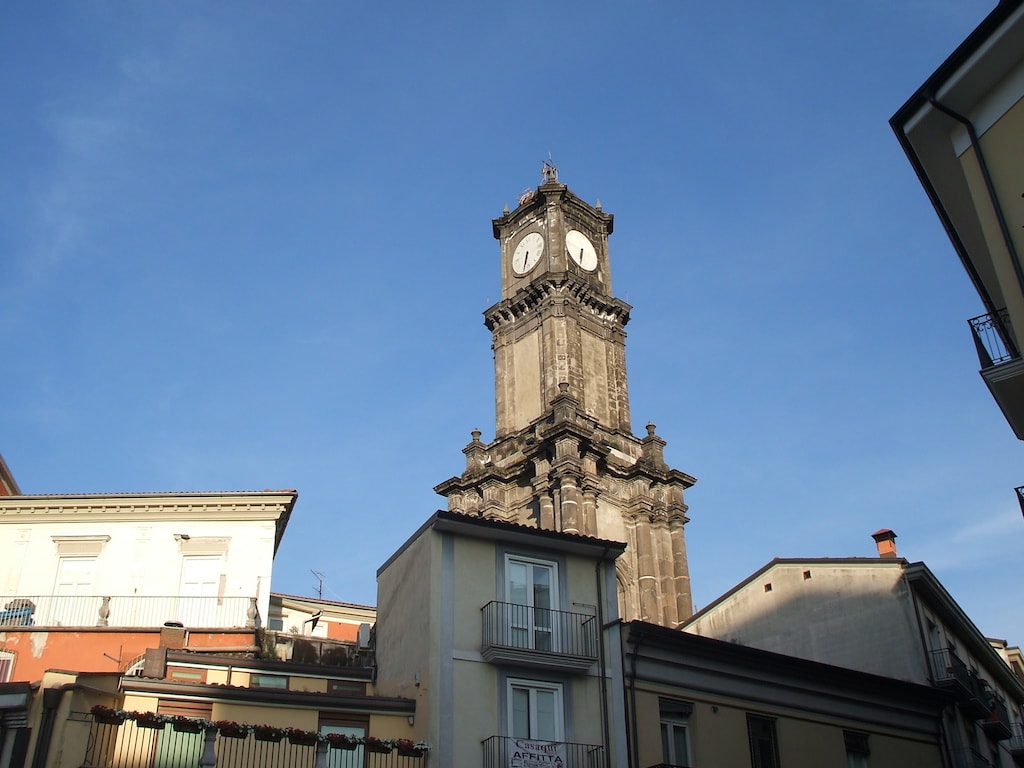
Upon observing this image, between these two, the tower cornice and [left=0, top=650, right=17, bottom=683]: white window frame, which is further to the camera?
the tower cornice

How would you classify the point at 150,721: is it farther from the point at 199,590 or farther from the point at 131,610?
the point at 199,590

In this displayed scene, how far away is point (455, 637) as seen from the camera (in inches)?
964

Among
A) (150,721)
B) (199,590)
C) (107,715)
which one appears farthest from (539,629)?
(199,590)

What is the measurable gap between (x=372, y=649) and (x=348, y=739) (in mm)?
7169

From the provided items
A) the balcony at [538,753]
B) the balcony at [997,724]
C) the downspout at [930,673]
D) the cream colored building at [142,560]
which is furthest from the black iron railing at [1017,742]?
the cream colored building at [142,560]

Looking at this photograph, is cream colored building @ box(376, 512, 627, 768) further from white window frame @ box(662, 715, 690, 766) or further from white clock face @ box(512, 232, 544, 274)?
white clock face @ box(512, 232, 544, 274)

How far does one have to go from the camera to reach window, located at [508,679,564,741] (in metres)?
24.3

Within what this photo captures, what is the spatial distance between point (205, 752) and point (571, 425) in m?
34.2

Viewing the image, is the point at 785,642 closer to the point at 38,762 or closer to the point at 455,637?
the point at 455,637

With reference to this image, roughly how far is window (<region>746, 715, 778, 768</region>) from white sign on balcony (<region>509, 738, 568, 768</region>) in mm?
5778

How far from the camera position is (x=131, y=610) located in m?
34.0

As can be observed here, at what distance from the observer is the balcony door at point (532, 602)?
25219 mm

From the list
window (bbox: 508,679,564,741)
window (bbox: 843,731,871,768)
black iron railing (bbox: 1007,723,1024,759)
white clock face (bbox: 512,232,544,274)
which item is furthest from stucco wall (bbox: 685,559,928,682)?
white clock face (bbox: 512,232,544,274)

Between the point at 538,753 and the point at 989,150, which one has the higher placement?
the point at 989,150
